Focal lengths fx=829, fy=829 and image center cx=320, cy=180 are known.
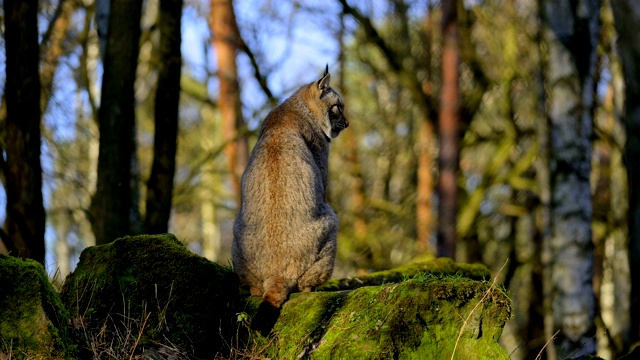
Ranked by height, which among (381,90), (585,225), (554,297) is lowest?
(554,297)

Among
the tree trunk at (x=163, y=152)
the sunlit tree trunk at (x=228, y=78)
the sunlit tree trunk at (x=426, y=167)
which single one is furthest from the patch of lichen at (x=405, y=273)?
the sunlit tree trunk at (x=228, y=78)

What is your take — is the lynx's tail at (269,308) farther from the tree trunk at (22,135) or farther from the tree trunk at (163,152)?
the tree trunk at (163,152)

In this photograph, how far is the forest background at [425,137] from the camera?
27.9ft

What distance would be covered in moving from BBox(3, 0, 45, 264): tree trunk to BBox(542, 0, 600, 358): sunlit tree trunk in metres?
6.22

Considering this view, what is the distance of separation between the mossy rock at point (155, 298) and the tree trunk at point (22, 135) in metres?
2.38

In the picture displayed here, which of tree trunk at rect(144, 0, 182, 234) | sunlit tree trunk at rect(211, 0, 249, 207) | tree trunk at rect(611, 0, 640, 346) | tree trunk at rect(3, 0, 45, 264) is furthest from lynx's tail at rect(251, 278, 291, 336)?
sunlit tree trunk at rect(211, 0, 249, 207)

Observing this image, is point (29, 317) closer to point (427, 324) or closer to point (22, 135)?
point (427, 324)

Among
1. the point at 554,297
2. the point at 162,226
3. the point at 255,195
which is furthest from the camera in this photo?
the point at 554,297

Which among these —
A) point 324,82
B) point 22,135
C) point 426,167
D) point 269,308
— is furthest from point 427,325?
point 426,167

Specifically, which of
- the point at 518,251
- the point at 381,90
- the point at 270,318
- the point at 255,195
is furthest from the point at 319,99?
the point at 381,90

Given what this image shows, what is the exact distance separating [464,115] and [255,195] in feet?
40.9

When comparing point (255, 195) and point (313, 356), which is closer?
point (313, 356)

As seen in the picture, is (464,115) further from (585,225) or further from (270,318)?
(270,318)

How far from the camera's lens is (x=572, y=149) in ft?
36.2
